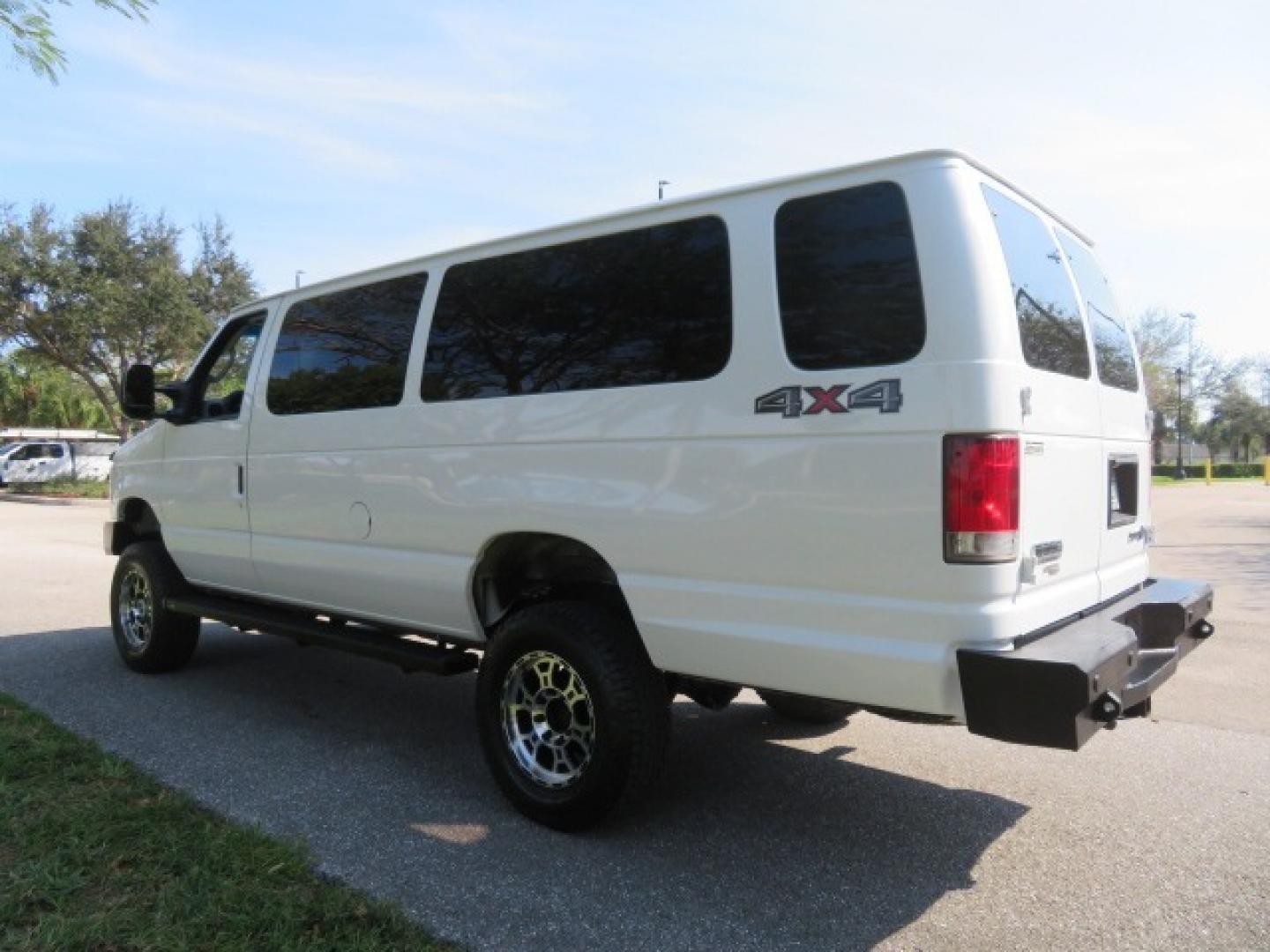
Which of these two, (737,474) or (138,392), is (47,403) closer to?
(138,392)

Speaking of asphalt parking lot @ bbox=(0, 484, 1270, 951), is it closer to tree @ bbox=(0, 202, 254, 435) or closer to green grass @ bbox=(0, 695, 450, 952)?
green grass @ bbox=(0, 695, 450, 952)

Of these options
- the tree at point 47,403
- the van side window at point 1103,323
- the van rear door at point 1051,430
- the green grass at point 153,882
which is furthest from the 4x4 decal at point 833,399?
the tree at point 47,403

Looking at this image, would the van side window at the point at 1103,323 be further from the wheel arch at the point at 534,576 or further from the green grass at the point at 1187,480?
the green grass at the point at 1187,480

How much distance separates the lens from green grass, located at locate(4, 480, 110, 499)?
28.9 metres

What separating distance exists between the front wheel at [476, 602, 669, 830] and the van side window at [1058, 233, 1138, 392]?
2196 millimetres

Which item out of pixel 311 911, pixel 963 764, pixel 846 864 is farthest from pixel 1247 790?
pixel 311 911

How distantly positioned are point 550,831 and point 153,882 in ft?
4.59

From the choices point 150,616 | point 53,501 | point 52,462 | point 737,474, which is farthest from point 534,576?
point 52,462

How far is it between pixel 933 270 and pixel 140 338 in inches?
1230

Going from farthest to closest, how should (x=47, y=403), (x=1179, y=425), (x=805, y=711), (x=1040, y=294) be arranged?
(x=47, y=403) < (x=1179, y=425) < (x=805, y=711) < (x=1040, y=294)

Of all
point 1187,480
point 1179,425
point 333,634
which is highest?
point 1179,425

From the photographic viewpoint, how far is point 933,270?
2.92 metres

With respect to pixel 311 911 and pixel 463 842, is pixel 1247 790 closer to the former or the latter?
pixel 463 842

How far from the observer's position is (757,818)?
13.0 feet
